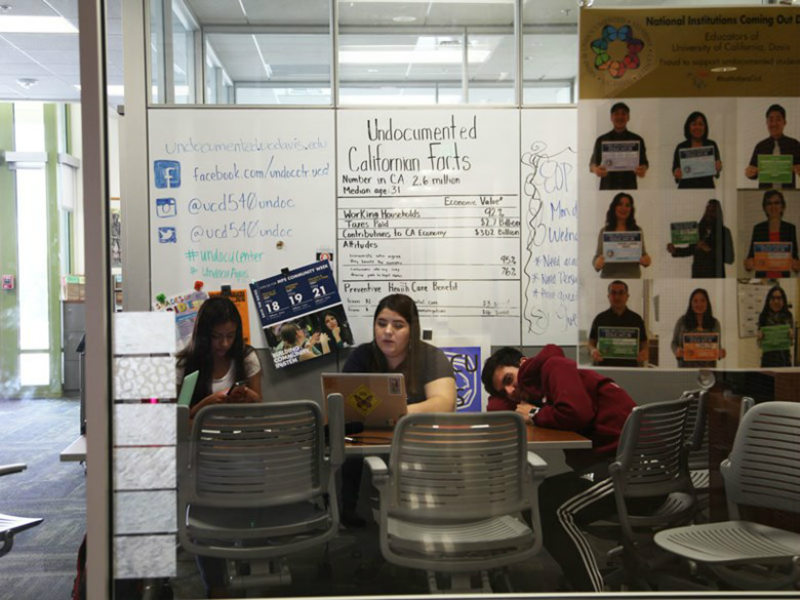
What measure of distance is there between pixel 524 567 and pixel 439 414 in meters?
0.62

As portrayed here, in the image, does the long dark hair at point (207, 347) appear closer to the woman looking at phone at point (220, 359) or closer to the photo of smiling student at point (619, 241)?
the woman looking at phone at point (220, 359)

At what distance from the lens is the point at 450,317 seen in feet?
8.92

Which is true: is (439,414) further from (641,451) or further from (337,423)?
(641,451)

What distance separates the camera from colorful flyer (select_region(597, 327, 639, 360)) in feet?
8.97

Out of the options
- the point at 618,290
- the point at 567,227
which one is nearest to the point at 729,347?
the point at 618,290

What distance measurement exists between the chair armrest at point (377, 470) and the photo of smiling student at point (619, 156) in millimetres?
1202

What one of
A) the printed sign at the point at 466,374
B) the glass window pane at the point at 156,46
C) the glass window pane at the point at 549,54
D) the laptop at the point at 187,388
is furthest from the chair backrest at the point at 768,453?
the glass window pane at the point at 156,46

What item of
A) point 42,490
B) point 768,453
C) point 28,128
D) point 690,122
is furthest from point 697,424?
point 28,128

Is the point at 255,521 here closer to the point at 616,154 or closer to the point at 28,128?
the point at 616,154

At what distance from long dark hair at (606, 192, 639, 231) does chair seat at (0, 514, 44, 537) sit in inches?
106

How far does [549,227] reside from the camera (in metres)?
2.73

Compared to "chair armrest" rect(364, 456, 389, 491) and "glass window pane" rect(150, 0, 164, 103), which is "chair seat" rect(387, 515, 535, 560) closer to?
"chair armrest" rect(364, 456, 389, 491)

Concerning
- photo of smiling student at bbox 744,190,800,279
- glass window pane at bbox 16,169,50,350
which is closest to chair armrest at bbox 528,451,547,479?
photo of smiling student at bbox 744,190,800,279

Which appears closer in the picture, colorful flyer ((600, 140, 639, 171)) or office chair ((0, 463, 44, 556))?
colorful flyer ((600, 140, 639, 171))
